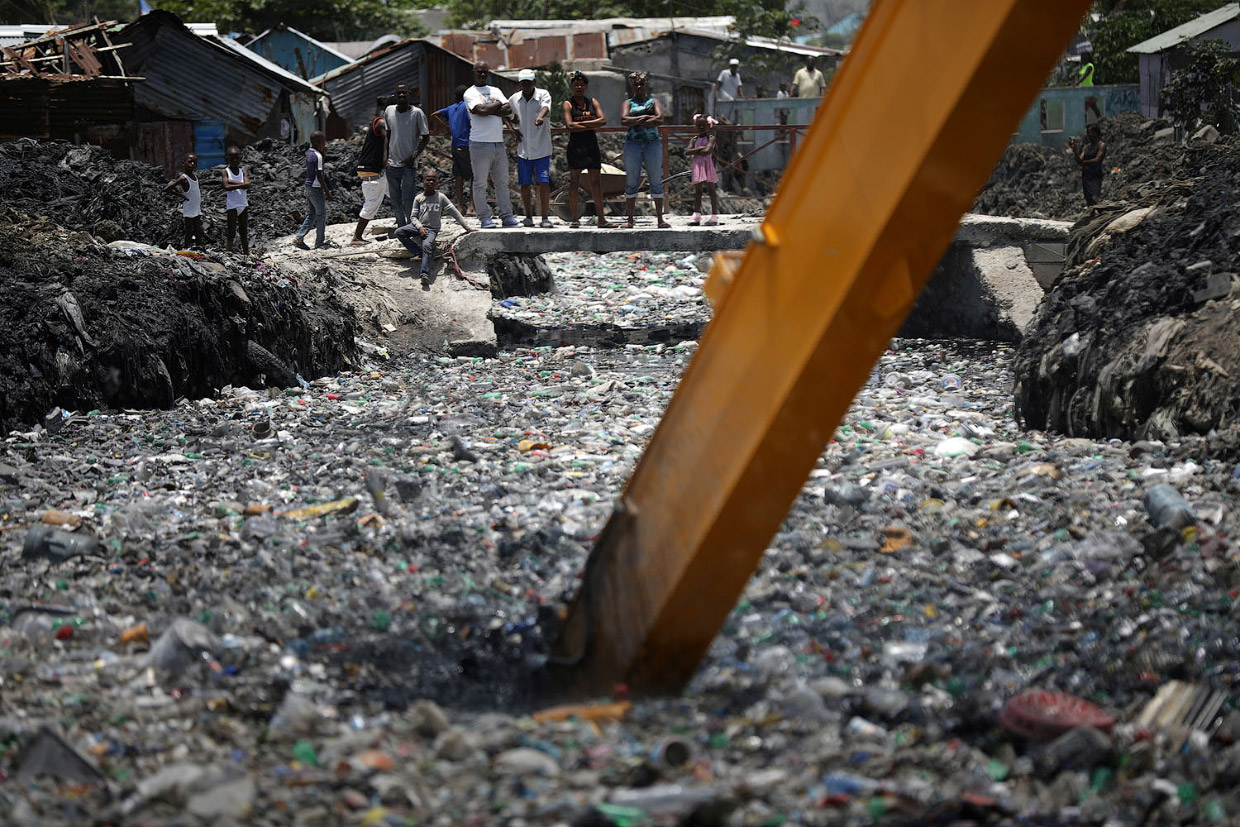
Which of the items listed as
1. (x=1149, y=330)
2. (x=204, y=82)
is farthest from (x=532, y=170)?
(x=204, y=82)

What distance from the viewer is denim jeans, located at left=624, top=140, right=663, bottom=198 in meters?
10.9

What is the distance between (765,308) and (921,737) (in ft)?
3.90

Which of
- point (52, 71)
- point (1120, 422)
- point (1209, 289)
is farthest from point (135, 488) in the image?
point (52, 71)

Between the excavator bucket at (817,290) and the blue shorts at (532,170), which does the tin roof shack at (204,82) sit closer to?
the blue shorts at (532,170)

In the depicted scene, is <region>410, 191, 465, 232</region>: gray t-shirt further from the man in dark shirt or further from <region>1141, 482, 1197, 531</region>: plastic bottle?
<region>1141, 482, 1197, 531</region>: plastic bottle

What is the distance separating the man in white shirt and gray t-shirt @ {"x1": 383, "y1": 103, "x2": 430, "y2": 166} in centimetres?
46

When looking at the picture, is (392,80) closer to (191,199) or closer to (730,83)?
(730,83)

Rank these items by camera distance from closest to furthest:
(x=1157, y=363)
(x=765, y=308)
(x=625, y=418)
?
(x=765, y=308), (x=1157, y=363), (x=625, y=418)

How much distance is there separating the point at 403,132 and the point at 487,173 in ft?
2.78

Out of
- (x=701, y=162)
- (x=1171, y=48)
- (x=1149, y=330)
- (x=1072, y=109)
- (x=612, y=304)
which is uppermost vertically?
(x=1171, y=48)

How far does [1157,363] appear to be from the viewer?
6262 millimetres

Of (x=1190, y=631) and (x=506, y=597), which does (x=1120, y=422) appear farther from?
(x=506, y=597)

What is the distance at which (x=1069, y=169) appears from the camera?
15734mm

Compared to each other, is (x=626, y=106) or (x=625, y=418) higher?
(x=626, y=106)
